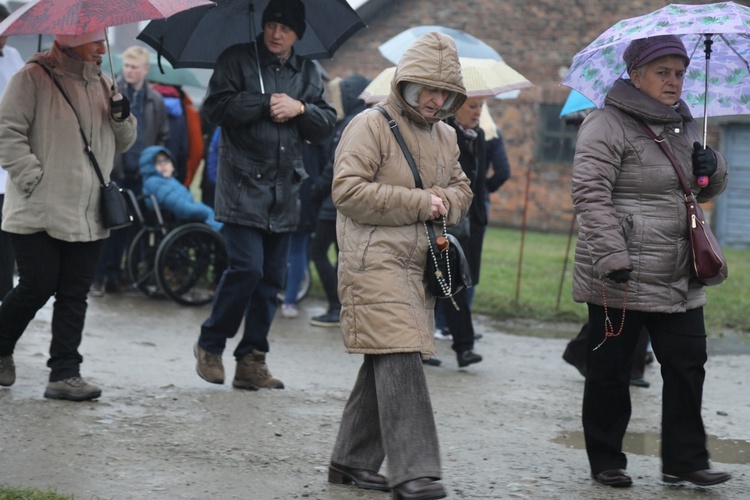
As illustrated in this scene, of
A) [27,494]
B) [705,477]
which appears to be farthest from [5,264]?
[705,477]

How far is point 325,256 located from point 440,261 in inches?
197

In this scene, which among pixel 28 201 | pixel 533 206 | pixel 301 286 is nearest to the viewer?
pixel 28 201

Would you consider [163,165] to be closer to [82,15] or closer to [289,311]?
[289,311]

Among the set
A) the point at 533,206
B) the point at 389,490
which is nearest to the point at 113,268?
the point at 389,490

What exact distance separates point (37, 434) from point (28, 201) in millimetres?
1189

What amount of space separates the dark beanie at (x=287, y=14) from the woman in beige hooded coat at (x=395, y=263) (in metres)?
1.63

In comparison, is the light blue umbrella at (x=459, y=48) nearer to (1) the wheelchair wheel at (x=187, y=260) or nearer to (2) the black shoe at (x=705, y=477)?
(1) the wheelchair wheel at (x=187, y=260)

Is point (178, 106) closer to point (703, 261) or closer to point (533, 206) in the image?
point (703, 261)

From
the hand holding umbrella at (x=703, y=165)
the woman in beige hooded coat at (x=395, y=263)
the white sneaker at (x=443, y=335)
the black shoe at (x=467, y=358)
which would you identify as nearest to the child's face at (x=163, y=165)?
the white sneaker at (x=443, y=335)

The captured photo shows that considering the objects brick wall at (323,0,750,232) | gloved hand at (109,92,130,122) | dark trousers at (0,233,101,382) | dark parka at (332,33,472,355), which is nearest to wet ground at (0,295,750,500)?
dark trousers at (0,233,101,382)

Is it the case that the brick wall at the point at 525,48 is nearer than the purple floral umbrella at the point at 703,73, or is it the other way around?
the purple floral umbrella at the point at 703,73

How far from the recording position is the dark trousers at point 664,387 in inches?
195

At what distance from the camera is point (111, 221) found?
586cm

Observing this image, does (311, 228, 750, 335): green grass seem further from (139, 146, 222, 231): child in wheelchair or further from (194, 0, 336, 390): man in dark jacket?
(194, 0, 336, 390): man in dark jacket
